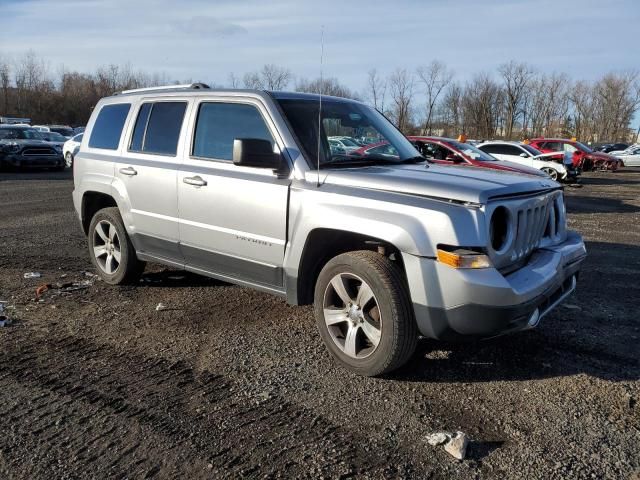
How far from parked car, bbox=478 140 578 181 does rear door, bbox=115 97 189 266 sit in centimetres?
1653

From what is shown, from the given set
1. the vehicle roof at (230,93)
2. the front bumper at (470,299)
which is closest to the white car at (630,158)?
the vehicle roof at (230,93)

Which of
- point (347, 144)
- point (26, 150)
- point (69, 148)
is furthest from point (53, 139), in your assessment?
point (347, 144)

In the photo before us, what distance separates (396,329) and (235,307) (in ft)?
7.11

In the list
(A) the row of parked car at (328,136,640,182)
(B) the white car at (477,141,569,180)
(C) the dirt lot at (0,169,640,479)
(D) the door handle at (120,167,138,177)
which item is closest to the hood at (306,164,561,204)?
(A) the row of parked car at (328,136,640,182)

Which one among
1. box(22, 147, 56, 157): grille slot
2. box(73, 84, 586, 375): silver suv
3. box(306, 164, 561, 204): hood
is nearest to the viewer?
box(73, 84, 586, 375): silver suv

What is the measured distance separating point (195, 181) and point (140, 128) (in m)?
1.20

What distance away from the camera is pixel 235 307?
5.29 metres

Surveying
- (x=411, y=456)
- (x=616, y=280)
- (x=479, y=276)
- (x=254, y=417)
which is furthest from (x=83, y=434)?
(x=616, y=280)

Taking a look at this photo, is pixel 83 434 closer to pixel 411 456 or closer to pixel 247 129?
pixel 411 456

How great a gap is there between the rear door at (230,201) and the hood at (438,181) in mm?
492

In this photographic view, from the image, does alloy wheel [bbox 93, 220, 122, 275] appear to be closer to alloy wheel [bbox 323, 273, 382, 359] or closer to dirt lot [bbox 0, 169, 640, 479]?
dirt lot [bbox 0, 169, 640, 479]

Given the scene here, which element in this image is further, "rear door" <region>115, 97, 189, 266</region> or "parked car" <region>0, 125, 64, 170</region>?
"parked car" <region>0, 125, 64, 170</region>

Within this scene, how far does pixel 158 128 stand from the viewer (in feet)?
17.3

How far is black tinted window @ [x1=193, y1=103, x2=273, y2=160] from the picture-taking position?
178 inches
